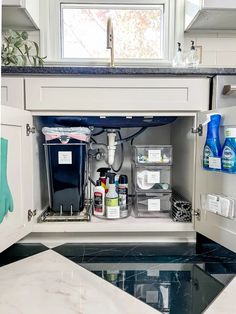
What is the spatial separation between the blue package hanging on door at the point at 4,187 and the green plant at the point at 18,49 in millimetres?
719

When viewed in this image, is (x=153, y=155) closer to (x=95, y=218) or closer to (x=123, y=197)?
(x=123, y=197)

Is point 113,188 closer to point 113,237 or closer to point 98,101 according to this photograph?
point 113,237

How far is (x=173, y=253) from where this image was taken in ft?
3.99

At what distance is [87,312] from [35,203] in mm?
691

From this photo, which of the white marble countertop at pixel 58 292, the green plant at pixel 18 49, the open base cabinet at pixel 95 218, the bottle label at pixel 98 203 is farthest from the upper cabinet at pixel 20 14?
the white marble countertop at pixel 58 292

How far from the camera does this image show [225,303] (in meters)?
0.82

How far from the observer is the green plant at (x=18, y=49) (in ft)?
4.95

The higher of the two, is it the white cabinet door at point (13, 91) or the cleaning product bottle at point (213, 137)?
the white cabinet door at point (13, 91)

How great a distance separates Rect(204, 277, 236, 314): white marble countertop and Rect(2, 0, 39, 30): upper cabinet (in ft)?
5.48

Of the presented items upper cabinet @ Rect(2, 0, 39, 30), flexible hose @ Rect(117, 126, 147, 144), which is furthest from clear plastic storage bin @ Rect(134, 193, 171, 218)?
upper cabinet @ Rect(2, 0, 39, 30)

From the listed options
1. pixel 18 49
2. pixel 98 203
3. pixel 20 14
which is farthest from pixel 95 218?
pixel 20 14

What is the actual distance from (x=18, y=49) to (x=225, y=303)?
5.51ft

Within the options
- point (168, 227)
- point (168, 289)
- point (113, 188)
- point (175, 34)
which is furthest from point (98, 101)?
point (175, 34)

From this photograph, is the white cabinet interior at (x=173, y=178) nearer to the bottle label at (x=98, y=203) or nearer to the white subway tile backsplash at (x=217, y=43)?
the bottle label at (x=98, y=203)
